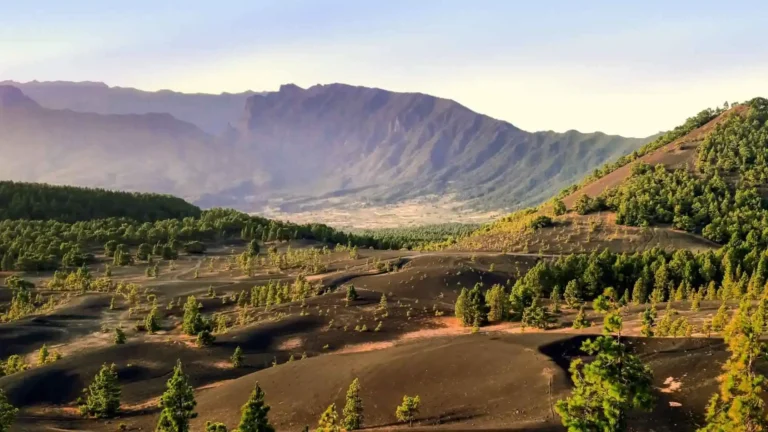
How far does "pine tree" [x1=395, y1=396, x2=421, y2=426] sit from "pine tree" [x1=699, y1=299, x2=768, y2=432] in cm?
1594

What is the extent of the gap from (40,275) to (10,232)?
3465cm

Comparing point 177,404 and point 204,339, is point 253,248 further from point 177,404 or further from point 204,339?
point 177,404

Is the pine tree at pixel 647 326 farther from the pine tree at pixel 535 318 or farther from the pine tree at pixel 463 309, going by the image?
the pine tree at pixel 463 309

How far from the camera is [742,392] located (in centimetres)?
2988

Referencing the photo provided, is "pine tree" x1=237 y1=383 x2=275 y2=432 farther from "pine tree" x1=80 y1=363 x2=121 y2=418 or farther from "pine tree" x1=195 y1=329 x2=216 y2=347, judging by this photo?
"pine tree" x1=195 y1=329 x2=216 y2=347

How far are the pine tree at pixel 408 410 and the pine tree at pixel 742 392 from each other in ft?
52.3

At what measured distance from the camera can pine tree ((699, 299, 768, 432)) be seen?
2747 centimetres

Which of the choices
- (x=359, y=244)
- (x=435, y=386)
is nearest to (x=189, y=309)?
(x=435, y=386)

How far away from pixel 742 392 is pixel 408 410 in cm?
1831

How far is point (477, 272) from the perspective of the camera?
102 m

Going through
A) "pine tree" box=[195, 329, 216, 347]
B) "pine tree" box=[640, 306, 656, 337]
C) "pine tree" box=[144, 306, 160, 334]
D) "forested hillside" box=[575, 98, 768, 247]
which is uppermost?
"forested hillside" box=[575, 98, 768, 247]

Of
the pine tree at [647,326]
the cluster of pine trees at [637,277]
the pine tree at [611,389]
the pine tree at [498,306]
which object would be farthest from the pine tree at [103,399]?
the pine tree at [647,326]

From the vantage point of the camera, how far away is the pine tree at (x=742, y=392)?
27469 millimetres

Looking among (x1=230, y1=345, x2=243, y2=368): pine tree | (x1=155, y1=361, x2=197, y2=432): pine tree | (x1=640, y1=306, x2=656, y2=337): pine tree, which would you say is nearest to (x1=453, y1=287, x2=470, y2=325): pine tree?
(x1=640, y1=306, x2=656, y2=337): pine tree
